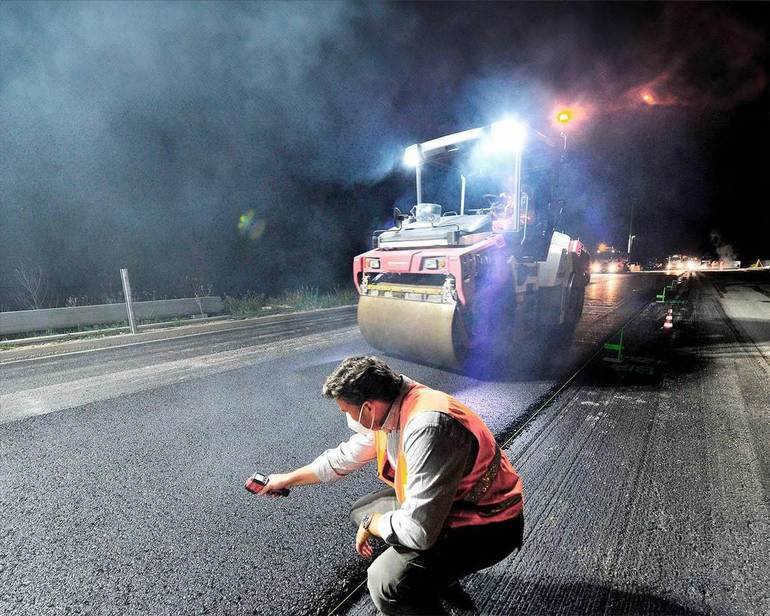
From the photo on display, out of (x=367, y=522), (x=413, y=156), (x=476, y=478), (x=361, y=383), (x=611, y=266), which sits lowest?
(x=611, y=266)

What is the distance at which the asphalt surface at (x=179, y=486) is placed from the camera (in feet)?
6.24

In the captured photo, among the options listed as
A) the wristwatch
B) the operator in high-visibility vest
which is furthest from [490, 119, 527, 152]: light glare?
the wristwatch

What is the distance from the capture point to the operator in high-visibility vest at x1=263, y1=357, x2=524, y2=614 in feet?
4.83

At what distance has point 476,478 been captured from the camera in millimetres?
1586

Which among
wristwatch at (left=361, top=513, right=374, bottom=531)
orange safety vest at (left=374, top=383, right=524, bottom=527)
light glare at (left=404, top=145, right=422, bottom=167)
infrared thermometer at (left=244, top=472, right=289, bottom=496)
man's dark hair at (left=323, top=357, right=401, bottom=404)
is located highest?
light glare at (left=404, top=145, right=422, bottom=167)

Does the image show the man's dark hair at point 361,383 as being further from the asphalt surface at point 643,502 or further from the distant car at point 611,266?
the distant car at point 611,266

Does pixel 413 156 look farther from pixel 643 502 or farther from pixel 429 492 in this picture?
pixel 429 492

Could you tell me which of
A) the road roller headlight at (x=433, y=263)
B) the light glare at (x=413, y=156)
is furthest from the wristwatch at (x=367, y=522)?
the light glare at (x=413, y=156)

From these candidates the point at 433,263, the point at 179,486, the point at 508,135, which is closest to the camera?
the point at 179,486

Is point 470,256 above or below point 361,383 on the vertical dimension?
above

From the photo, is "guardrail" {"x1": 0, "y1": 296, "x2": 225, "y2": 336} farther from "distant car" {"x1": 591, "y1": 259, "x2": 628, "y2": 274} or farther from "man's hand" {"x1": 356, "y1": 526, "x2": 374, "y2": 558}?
"distant car" {"x1": 591, "y1": 259, "x2": 628, "y2": 274}

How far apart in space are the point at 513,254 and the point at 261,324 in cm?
681

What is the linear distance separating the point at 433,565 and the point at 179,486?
6.54 feet

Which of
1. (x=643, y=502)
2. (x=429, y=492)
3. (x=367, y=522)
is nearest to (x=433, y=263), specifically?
(x=643, y=502)
